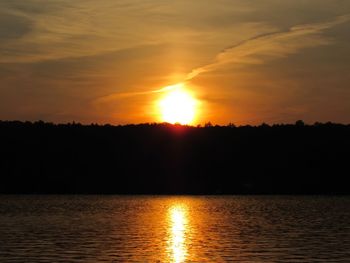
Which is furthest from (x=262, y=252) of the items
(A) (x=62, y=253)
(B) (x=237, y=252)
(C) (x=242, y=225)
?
(C) (x=242, y=225)

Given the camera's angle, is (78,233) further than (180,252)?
Yes

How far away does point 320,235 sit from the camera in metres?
64.1

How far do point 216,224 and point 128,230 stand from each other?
12.3 meters

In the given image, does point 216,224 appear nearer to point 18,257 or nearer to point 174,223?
point 174,223

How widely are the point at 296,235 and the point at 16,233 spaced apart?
22.8 meters

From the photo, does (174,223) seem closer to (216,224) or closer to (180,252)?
(216,224)

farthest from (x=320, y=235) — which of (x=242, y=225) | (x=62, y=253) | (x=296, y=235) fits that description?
(x=62, y=253)

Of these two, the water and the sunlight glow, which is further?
the sunlight glow

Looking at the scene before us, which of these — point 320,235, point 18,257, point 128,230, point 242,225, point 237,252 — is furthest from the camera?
point 242,225

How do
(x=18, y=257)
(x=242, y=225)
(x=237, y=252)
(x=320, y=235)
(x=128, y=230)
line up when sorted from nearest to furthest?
(x=18, y=257)
(x=237, y=252)
(x=320, y=235)
(x=128, y=230)
(x=242, y=225)

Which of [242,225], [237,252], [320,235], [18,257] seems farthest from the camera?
[242,225]

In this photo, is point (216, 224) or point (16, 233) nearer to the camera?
point (16, 233)

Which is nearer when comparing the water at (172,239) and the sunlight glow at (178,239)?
the water at (172,239)

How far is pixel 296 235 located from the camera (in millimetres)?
64125
